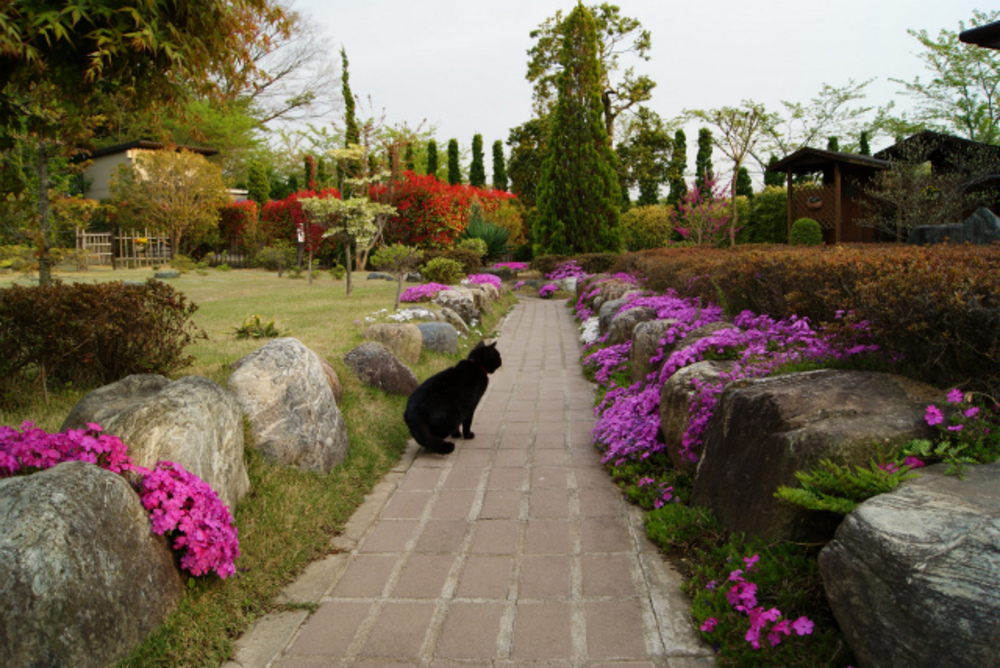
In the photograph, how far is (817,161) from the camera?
20.0m

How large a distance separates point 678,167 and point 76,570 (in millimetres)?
31117

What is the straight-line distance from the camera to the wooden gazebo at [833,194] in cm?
1987

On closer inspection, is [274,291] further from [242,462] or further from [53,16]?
[53,16]

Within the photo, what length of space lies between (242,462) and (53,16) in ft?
7.83

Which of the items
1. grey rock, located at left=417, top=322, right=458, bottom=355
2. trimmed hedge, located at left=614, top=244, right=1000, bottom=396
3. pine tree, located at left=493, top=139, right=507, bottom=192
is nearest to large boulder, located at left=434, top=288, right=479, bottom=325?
grey rock, located at left=417, top=322, right=458, bottom=355

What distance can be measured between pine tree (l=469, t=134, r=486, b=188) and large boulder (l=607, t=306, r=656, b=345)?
102 ft

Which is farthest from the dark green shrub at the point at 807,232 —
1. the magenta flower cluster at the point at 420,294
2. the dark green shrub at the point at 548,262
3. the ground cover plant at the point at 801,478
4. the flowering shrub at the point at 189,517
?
the flowering shrub at the point at 189,517

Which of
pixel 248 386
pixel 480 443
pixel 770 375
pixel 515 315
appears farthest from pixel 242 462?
pixel 515 315

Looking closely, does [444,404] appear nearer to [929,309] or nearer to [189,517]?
[189,517]

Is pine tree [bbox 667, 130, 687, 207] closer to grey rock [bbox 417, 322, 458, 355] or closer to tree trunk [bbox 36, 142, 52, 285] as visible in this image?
grey rock [bbox 417, 322, 458, 355]

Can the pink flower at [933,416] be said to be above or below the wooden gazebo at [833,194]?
below

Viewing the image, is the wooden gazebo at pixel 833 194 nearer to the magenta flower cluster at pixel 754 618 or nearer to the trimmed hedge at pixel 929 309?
the trimmed hedge at pixel 929 309

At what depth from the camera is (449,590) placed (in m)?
3.09

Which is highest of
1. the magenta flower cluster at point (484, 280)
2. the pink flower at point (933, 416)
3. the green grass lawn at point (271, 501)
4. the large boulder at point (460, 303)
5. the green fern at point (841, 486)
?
the magenta flower cluster at point (484, 280)
